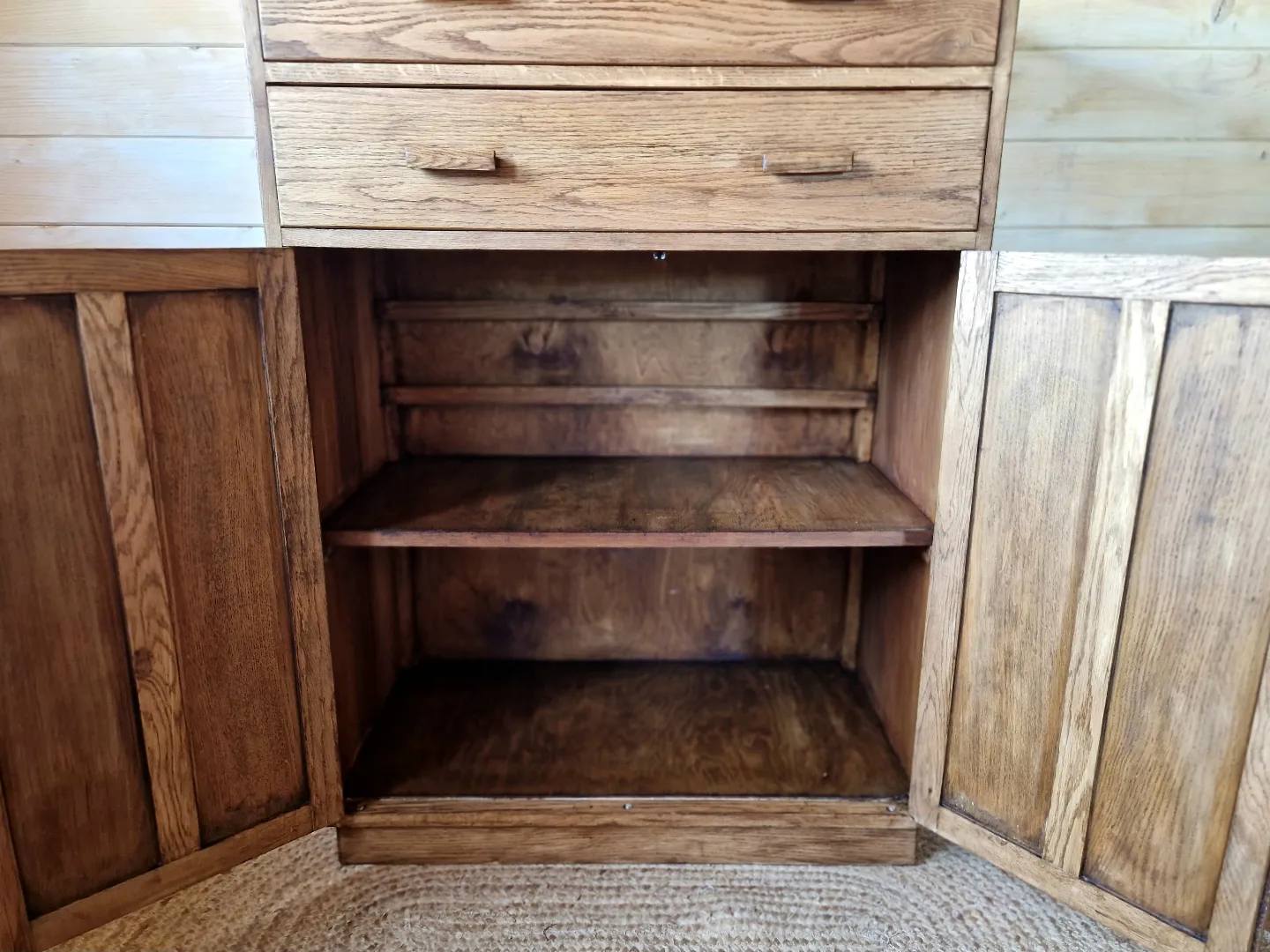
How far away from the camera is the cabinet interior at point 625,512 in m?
1.14

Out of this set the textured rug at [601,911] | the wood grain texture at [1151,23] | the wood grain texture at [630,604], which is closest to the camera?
the textured rug at [601,911]

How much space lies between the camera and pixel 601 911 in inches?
42.8

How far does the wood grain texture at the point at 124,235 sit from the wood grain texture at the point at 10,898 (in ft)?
2.95

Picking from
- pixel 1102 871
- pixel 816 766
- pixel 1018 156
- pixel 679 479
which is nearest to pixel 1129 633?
pixel 1102 871

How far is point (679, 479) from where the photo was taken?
1302 millimetres

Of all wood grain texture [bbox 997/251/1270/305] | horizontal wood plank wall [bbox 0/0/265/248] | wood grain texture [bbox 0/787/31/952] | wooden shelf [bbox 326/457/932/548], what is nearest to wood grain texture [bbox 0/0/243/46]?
horizontal wood plank wall [bbox 0/0/265/248]

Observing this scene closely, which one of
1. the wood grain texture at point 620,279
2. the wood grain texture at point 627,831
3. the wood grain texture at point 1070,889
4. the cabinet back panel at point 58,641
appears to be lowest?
the wood grain texture at point 627,831

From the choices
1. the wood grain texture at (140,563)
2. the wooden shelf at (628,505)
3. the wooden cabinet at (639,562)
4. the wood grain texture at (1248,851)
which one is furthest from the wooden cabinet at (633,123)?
the wood grain texture at (1248,851)

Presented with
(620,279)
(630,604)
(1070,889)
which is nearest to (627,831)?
(630,604)

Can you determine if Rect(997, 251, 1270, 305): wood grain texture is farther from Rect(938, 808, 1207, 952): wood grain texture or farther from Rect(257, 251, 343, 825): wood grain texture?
Rect(257, 251, 343, 825): wood grain texture

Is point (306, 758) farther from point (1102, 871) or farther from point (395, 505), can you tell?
point (1102, 871)

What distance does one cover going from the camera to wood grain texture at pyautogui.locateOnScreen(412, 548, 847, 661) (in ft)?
4.92

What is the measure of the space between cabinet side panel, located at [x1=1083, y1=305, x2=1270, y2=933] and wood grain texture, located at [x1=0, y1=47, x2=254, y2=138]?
1.38m

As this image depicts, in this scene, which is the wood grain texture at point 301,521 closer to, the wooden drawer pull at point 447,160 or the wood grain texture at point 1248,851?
the wooden drawer pull at point 447,160
